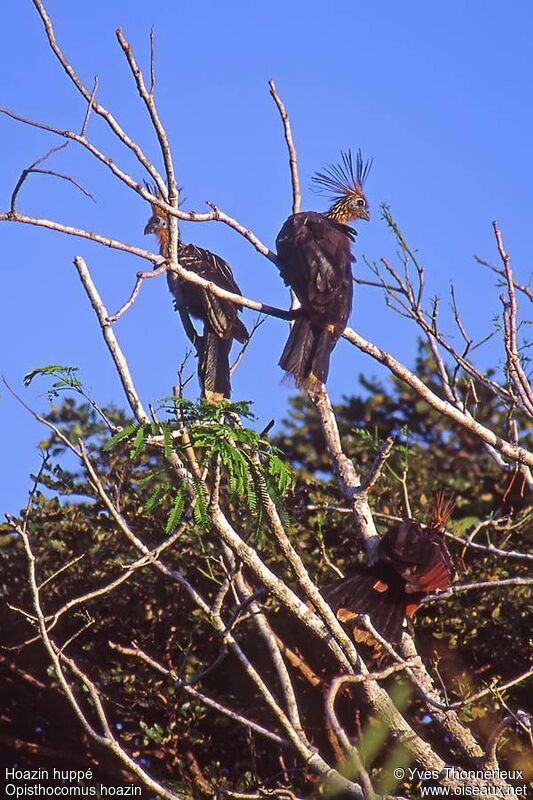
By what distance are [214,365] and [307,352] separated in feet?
4.16

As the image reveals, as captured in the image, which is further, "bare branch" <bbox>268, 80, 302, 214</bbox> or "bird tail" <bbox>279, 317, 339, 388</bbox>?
"bird tail" <bbox>279, 317, 339, 388</bbox>

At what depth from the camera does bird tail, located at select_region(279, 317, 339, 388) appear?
6082 mm

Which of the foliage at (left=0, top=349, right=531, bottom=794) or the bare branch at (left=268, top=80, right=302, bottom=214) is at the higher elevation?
the bare branch at (left=268, top=80, right=302, bottom=214)

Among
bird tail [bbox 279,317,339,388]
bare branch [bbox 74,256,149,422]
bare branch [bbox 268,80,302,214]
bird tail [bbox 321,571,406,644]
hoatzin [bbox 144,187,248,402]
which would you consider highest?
hoatzin [bbox 144,187,248,402]

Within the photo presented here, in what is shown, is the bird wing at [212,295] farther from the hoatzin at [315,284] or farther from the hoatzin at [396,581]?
the hoatzin at [396,581]

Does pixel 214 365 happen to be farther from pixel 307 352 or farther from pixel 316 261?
pixel 307 352

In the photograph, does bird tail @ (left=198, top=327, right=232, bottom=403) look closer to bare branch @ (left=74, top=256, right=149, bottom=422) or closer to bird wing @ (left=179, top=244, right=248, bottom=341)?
bird wing @ (left=179, top=244, right=248, bottom=341)

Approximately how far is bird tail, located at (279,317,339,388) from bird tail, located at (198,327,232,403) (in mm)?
822

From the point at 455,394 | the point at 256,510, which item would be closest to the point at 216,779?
the point at 256,510

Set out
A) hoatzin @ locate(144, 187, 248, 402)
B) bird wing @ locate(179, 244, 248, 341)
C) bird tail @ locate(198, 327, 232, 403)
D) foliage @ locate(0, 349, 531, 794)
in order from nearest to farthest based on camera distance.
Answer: foliage @ locate(0, 349, 531, 794) < bird tail @ locate(198, 327, 232, 403) < hoatzin @ locate(144, 187, 248, 402) < bird wing @ locate(179, 244, 248, 341)

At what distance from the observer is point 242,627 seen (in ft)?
21.2

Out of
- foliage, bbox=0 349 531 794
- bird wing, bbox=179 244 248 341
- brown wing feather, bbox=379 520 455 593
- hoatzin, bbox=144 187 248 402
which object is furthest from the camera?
bird wing, bbox=179 244 248 341

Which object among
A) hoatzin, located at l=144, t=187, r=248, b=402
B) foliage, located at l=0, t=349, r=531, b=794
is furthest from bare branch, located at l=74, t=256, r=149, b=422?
hoatzin, located at l=144, t=187, r=248, b=402

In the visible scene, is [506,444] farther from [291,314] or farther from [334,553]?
[334,553]
